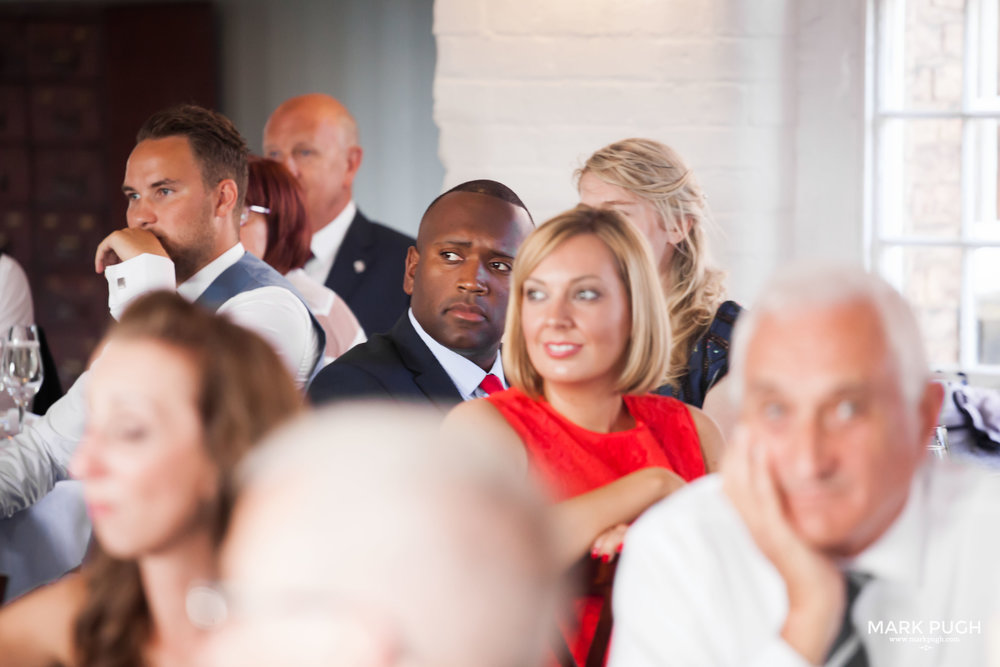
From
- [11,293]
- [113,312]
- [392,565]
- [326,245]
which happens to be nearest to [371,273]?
[326,245]

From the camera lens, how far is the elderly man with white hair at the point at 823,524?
805 millimetres

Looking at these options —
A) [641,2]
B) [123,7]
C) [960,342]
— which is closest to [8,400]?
[641,2]

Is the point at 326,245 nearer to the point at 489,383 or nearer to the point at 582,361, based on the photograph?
the point at 489,383

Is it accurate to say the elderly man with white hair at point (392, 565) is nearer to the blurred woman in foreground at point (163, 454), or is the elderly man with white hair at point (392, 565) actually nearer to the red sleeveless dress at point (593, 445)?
the blurred woman in foreground at point (163, 454)

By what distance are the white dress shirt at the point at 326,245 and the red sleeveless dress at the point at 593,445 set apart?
8.46ft

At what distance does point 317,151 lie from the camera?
4102 mm

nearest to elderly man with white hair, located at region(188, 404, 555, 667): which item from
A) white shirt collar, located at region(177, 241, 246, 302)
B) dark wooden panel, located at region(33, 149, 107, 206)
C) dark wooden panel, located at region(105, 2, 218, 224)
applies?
white shirt collar, located at region(177, 241, 246, 302)

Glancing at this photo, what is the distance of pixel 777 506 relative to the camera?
2.69 ft

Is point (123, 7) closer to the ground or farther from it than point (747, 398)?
farther from it

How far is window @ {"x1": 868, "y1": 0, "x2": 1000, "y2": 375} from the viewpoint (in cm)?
313

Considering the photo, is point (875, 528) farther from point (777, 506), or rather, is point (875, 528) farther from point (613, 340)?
point (613, 340)

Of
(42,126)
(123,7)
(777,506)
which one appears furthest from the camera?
(42,126)

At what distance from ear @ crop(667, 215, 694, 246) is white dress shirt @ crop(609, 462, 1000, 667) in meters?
1.24

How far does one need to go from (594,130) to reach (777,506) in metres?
2.23
